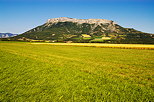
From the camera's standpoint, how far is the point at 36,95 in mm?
7301

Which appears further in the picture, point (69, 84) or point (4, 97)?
point (69, 84)

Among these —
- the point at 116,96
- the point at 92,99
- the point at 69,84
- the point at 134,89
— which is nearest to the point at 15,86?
the point at 69,84

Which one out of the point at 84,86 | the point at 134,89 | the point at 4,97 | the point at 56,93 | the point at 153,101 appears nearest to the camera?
the point at 153,101

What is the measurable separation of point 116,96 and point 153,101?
195cm

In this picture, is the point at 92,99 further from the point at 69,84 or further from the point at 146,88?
the point at 146,88

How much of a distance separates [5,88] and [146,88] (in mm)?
10077

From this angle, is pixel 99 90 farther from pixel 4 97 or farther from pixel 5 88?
pixel 5 88

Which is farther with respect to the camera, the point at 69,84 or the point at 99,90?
the point at 69,84

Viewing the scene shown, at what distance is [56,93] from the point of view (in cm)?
754

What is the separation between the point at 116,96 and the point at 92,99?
4.94ft

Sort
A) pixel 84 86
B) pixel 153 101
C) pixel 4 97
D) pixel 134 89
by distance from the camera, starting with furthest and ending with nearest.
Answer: pixel 84 86 → pixel 134 89 → pixel 4 97 → pixel 153 101

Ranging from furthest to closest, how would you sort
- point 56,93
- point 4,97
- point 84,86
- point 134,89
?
point 84,86, point 134,89, point 56,93, point 4,97

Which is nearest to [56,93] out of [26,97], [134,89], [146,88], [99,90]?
[26,97]

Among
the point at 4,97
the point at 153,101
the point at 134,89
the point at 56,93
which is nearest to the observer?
the point at 153,101
